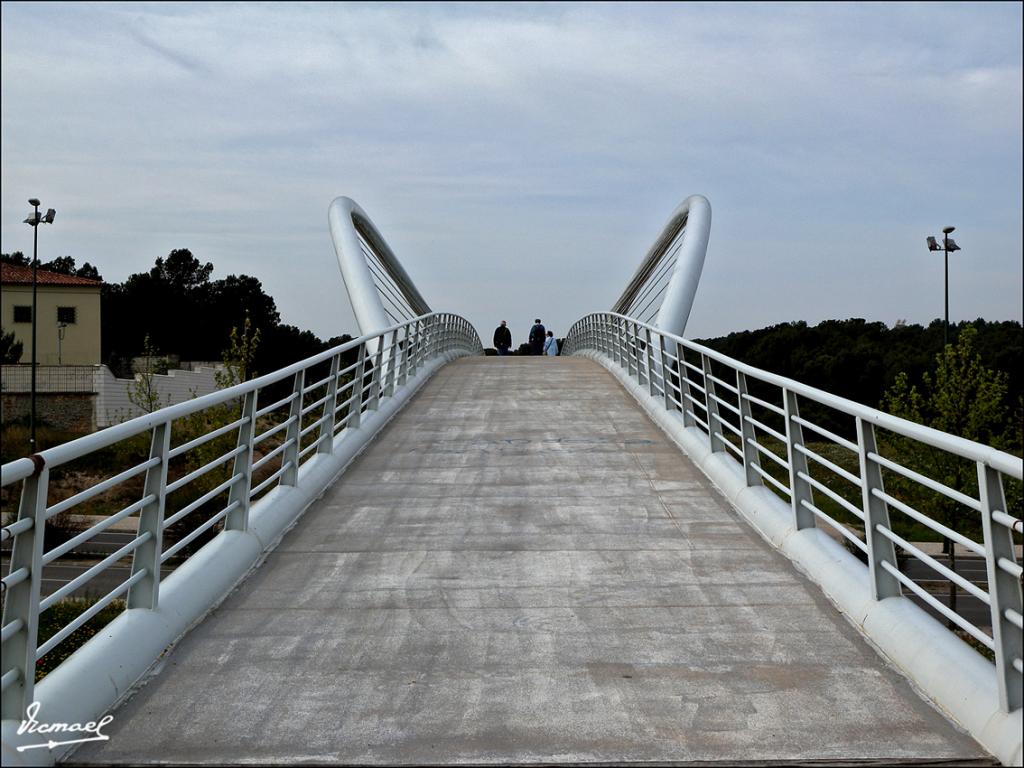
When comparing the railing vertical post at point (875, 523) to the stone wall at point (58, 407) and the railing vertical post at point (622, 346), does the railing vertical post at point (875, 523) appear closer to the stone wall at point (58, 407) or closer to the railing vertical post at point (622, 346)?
the railing vertical post at point (622, 346)

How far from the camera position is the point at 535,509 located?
8398mm

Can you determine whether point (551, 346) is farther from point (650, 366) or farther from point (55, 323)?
point (55, 323)

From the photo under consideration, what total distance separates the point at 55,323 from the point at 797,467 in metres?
71.0

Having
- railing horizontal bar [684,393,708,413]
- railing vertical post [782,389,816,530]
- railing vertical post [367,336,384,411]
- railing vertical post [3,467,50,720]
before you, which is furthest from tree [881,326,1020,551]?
railing vertical post [3,467,50,720]

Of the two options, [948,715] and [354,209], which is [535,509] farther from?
[354,209]

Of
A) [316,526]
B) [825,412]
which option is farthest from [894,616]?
[825,412]

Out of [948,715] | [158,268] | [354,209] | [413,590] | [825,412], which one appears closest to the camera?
[948,715]

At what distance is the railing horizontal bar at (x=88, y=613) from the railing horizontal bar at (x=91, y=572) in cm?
11

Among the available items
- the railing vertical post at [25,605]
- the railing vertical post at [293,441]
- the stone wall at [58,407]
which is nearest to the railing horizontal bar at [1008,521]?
the railing vertical post at [25,605]

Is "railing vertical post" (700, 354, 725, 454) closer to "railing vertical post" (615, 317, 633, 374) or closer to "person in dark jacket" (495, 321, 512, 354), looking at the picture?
"railing vertical post" (615, 317, 633, 374)

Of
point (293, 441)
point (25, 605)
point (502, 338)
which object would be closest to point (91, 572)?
point (25, 605)

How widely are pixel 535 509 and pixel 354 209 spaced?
18.2 meters

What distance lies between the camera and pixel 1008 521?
375 cm

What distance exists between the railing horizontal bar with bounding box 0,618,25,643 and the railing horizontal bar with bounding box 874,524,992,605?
3290 millimetres
